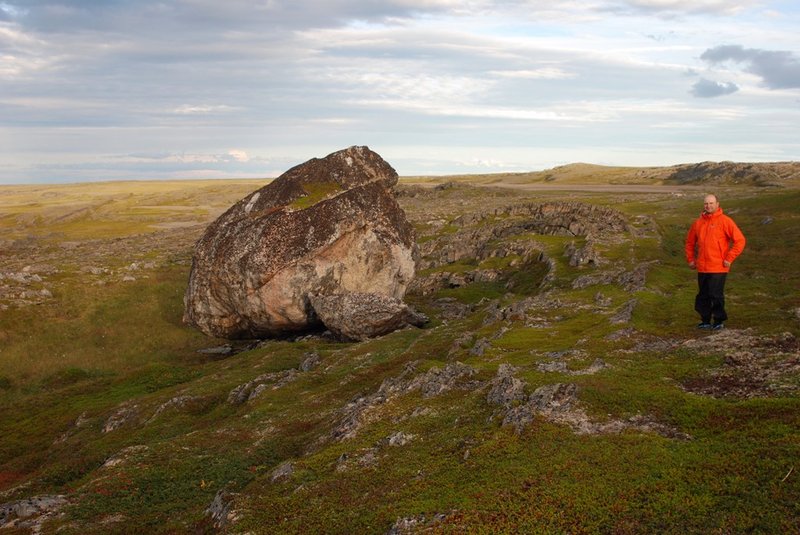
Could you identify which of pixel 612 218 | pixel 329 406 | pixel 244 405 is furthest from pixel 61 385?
pixel 612 218

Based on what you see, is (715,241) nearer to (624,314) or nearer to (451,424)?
(624,314)

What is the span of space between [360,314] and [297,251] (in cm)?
831

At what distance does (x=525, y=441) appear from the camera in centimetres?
1878

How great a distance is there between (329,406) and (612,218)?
63.1 m

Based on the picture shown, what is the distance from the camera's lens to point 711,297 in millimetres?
28188

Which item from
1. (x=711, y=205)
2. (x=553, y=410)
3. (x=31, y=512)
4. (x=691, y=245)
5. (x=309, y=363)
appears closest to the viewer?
(x=553, y=410)

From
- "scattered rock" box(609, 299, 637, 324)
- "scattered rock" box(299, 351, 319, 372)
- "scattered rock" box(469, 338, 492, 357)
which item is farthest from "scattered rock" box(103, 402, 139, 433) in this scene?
"scattered rock" box(609, 299, 637, 324)

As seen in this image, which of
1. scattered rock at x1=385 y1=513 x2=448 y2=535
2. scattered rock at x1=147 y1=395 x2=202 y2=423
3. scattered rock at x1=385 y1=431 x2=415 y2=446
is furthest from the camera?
scattered rock at x1=147 y1=395 x2=202 y2=423

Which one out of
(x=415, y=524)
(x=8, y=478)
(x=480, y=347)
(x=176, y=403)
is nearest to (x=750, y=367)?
(x=480, y=347)

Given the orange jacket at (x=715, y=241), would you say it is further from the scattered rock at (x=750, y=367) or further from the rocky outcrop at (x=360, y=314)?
the rocky outcrop at (x=360, y=314)

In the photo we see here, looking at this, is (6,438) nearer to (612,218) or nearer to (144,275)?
(144,275)

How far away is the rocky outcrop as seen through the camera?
50.4m

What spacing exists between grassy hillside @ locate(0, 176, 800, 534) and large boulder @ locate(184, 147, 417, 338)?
4207mm

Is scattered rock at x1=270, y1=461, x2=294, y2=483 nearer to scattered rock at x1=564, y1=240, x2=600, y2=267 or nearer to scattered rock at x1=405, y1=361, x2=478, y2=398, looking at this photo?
scattered rock at x1=405, y1=361, x2=478, y2=398
